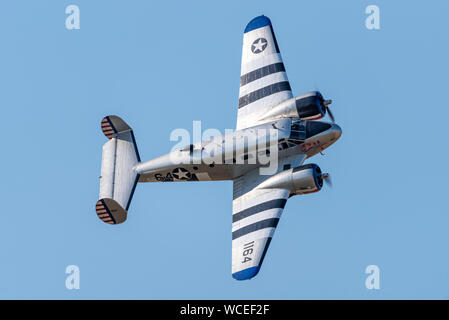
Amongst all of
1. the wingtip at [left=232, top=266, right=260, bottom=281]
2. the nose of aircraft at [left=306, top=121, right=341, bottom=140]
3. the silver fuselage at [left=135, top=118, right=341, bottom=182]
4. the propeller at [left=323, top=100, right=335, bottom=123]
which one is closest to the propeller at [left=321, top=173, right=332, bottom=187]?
the silver fuselage at [left=135, top=118, right=341, bottom=182]

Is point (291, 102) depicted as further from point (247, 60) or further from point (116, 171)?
point (116, 171)

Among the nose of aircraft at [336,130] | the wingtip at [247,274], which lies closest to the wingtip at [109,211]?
the wingtip at [247,274]

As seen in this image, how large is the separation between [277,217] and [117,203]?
8.73 meters

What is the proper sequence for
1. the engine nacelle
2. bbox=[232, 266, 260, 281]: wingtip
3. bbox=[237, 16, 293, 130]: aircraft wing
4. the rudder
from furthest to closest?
1. bbox=[237, 16, 293, 130]: aircraft wing
2. the rudder
3. the engine nacelle
4. bbox=[232, 266, 260, 281]: wingtip

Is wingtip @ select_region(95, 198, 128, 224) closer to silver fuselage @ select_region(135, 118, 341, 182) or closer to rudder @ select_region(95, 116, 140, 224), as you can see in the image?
rudder @ select_region(95, 116, 140, 224)

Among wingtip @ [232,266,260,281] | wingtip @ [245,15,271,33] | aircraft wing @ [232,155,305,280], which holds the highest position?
wingtip @ [245,15,271,33]

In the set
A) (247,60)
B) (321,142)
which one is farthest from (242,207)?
(247,60)

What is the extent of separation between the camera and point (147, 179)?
164 ft

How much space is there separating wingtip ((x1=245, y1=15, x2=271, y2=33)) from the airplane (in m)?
4.14

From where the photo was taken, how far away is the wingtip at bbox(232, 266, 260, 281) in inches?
1750

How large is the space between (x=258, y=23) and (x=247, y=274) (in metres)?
17.0

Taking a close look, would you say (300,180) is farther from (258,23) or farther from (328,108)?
(258,23)

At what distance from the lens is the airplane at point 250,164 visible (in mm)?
46625

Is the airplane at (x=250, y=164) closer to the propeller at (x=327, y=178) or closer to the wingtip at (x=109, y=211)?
the wingtip at (x=109, y=211)
